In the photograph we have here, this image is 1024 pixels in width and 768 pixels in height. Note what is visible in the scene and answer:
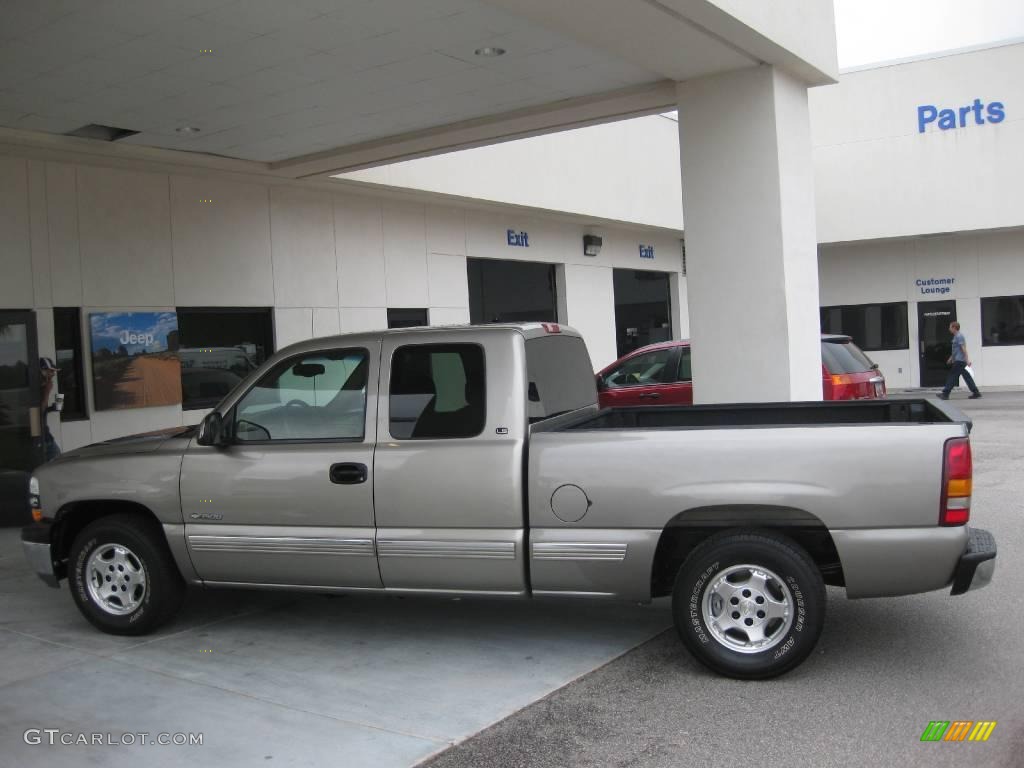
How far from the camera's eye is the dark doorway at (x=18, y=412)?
10.2m

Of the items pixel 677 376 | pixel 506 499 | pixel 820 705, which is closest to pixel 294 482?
pixel 506 499

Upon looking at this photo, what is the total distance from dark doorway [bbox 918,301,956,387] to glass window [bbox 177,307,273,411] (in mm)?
19769

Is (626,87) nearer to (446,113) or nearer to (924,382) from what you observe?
(446,113)

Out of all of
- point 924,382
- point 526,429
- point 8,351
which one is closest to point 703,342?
point 526,429

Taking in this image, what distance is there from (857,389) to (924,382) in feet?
54.7

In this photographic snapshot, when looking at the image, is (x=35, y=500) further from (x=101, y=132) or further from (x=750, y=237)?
(x=750, y=237)

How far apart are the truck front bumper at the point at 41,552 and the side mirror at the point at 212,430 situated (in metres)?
1.28

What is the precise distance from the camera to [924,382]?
26500 mm

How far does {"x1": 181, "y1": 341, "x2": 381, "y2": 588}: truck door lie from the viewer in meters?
5.59

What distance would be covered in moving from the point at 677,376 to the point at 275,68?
250 inches

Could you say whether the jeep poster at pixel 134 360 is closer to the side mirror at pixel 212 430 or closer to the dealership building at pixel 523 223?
the dealership building at pixel 523 223

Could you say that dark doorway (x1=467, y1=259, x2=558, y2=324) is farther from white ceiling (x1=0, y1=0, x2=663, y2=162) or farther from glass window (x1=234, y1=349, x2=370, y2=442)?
glass window (x1=234, y1=349, x2=370, y2=442)

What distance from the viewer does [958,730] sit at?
14.2 ft

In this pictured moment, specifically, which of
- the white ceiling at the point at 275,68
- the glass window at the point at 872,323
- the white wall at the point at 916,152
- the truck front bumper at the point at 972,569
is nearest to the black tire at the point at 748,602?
the truck front bumper at the point at 972,569
